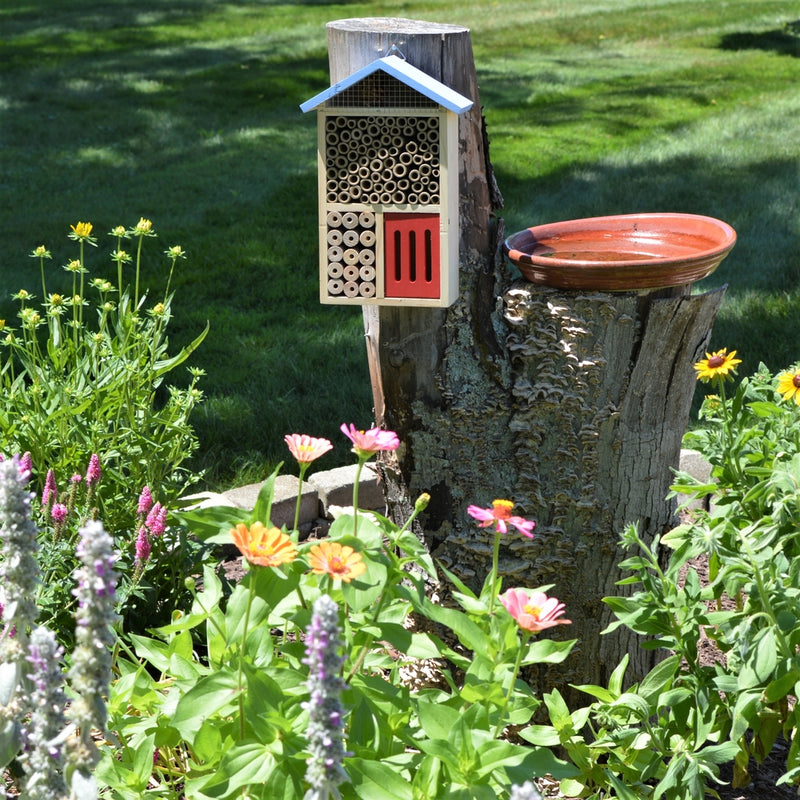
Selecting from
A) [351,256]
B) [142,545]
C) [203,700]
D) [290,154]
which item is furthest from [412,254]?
[290,154]

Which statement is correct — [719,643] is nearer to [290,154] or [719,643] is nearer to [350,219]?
[350,219]

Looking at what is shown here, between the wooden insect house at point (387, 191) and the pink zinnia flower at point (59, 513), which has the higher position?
the wooden insect house at point (387, 191)

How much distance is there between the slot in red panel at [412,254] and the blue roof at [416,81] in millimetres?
264

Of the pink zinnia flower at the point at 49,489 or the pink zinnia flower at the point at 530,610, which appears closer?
the pink zinnia flower at the point at 530,610

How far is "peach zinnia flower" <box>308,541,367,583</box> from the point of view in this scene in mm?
1550

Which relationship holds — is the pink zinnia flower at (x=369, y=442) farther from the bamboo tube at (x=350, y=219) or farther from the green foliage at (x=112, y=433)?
the green foliage at (x=112, y=433)

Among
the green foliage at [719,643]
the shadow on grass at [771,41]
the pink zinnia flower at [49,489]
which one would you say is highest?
the shadow on grass at [771,41]

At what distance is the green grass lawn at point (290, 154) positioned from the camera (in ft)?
16.2

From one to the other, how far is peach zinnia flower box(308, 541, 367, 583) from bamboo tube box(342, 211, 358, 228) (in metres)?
1.07

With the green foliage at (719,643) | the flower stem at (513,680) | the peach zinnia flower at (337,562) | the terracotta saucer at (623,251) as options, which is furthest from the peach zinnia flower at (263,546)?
the terracotta saucer at (623,251)

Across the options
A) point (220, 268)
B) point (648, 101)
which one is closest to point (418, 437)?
point (220, 268)

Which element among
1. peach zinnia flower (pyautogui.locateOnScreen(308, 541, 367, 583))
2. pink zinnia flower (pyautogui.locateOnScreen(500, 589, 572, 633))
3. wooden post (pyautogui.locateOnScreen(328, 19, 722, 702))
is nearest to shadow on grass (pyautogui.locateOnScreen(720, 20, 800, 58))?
wooden post (pyautogui.locateOnScreen(328, 19, 722, 702))

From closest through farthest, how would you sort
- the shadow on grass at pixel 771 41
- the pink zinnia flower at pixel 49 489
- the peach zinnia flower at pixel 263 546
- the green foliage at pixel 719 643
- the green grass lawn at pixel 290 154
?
the peach zinnia flower at pixel 263 546, the green foliage at pixel 719 643, the pink zinnia flower at pixel 49 489, the green grass lawn at pixel 290 154, the shadow on grass at pixel 771 41

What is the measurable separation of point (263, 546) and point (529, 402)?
3.91 ft
